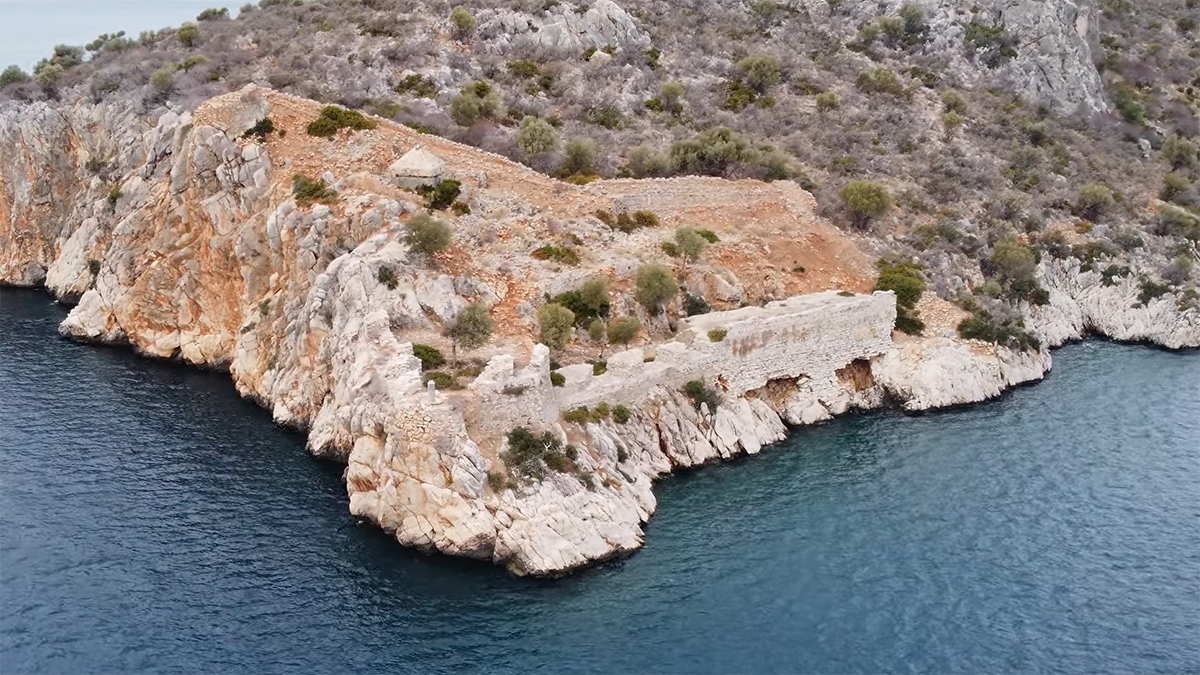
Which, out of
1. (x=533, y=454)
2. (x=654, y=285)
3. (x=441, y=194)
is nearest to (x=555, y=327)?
(x=654, y=285)

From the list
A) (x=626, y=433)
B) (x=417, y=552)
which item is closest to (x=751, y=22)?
(x=626, y=433)

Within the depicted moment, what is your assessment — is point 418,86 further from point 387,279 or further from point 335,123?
point 387,279

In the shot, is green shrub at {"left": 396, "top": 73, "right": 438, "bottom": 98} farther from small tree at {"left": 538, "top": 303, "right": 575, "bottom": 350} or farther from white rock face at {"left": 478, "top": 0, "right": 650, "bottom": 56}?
small tree at {"left": 538, "top": 303, "right": 575, "bottom": 350}

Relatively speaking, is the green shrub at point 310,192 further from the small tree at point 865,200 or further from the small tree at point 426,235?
the small tree at point 865,200

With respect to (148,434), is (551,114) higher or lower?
higher

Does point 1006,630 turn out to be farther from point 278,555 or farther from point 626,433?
point 278,555

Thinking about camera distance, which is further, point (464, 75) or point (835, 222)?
point (464, 75)

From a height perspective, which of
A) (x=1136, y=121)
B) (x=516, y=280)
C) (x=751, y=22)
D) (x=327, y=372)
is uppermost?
(x=751, y=22)
